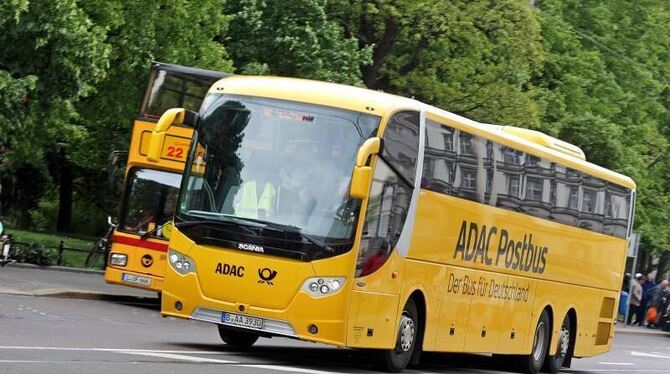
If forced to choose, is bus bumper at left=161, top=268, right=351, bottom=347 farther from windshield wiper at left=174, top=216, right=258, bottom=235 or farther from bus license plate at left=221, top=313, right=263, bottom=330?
windshield wiper at left=174, top=216, right=258, bottom=235

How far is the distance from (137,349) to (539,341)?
9.04 metres

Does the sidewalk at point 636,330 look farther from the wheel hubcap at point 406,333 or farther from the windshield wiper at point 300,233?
the windshield wiper at point 300,233

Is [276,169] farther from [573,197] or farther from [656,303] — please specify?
[656,303]

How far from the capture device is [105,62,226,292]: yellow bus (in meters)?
25.4

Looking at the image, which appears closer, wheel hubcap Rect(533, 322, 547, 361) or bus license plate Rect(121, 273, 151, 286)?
wheel hubcap Rect(533, 322, 547, 361)

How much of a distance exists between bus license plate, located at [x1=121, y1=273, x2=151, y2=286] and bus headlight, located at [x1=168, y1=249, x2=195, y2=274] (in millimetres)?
8563

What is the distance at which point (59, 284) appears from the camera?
29.7 m

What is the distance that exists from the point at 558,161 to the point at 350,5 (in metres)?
23.2

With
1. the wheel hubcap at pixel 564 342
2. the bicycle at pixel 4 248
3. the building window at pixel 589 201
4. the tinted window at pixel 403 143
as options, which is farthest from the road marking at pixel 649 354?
the tinted window at pixel 403 143

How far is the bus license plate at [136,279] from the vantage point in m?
25.6

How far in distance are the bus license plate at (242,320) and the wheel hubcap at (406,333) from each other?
7.14ft

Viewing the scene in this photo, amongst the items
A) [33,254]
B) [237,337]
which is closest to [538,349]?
[237,337]

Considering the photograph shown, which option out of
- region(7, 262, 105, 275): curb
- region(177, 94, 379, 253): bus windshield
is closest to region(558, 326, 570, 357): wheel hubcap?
region(177, 94, 379, 253): bus windshield

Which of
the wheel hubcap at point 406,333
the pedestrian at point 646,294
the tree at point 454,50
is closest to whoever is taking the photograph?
the wheel hubcap at point 406,333
